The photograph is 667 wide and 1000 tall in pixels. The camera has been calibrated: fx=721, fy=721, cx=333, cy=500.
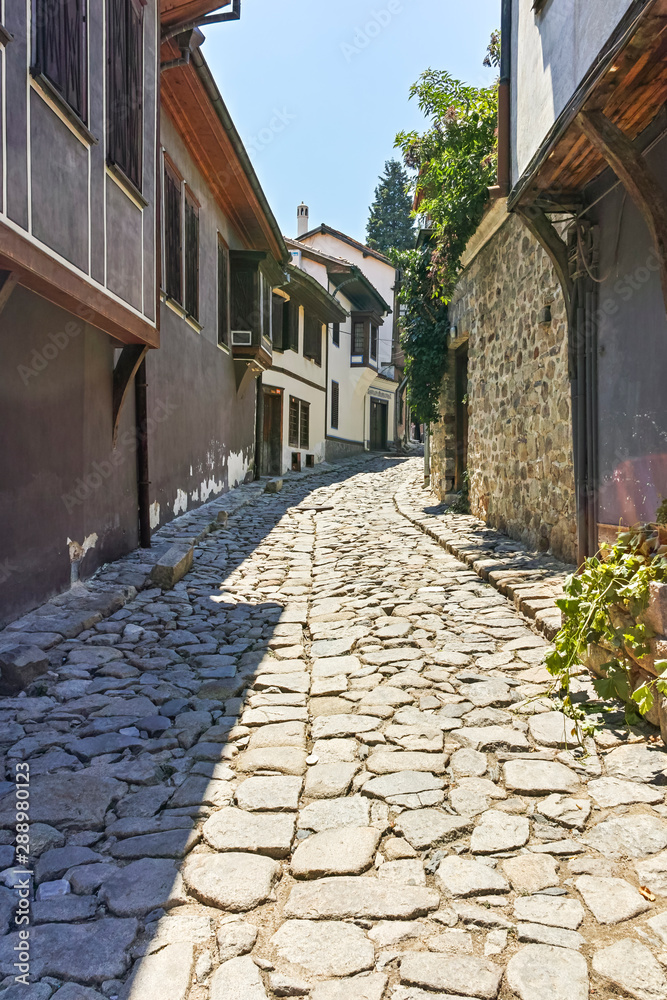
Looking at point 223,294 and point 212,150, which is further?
point 223,294

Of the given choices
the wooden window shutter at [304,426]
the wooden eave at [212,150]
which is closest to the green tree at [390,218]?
the wooden window shutter at [304,426]

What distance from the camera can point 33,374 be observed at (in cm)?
474

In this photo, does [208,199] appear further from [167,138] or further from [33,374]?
[33,374]

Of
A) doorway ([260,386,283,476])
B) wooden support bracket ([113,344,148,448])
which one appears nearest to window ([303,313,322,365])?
doorway ([260,386,283,476])

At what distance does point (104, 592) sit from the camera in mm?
5434

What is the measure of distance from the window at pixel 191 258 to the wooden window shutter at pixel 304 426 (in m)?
10.0

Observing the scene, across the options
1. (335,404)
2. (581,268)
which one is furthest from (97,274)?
(335,404)

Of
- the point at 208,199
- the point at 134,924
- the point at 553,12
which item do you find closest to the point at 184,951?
the point at 134,924

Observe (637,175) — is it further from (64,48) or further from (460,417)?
(460,417)

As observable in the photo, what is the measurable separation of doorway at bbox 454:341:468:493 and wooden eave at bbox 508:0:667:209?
6.00 metres

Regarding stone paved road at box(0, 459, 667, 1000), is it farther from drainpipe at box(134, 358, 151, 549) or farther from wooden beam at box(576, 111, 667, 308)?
drainpipe at box(134, 358, 151, 549)

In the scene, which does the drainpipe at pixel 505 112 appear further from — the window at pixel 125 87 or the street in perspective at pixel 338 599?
the window at pixel 125 87

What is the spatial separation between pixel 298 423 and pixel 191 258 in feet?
32.7

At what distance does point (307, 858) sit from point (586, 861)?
34.3 inches
